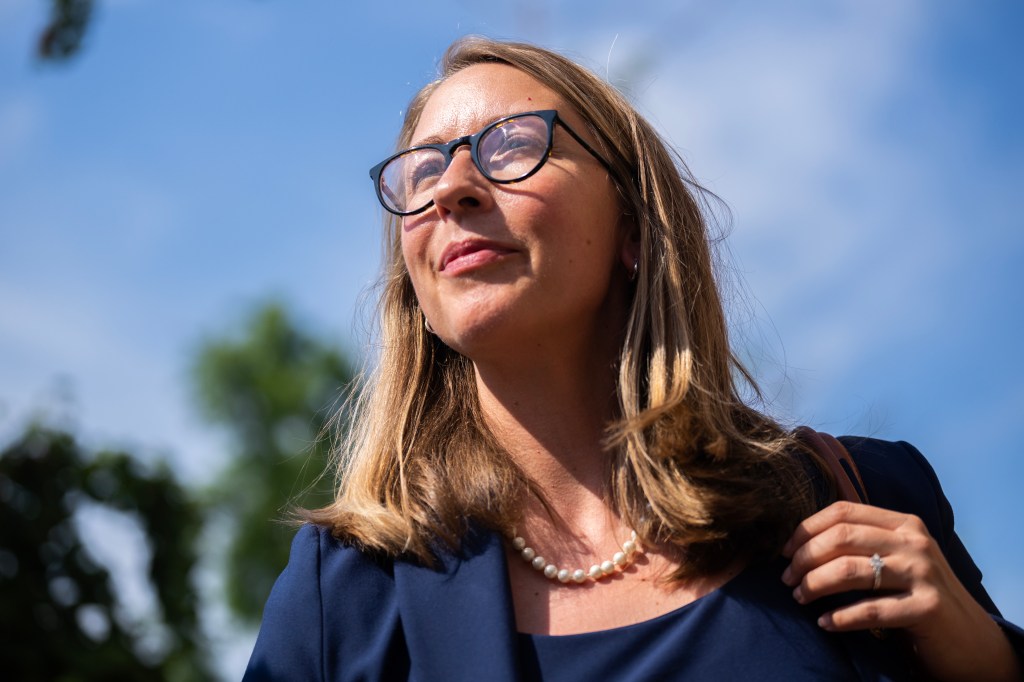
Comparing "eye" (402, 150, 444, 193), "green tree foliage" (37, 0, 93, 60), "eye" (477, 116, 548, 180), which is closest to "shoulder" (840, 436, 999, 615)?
"eye" (477, 116, 548, 180)

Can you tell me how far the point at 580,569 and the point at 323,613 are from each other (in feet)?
1.90

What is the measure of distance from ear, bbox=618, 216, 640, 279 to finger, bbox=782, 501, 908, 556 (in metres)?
0.82

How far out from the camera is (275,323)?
3419 centimetres

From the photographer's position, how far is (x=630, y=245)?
284 centimetres

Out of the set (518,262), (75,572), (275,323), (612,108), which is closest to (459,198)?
(518,262)

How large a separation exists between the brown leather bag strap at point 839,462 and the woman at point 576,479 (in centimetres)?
4

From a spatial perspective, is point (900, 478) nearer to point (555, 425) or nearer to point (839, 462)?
point (839, 462)

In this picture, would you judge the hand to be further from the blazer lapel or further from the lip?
the lip

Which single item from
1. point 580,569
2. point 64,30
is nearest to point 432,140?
point 580,569

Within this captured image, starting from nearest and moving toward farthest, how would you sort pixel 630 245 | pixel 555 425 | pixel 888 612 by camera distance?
pixel 888 612 < pixel 555 425 < pixel 630 245

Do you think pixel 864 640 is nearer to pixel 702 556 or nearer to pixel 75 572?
pixel 702 556

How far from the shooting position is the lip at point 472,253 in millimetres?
2500

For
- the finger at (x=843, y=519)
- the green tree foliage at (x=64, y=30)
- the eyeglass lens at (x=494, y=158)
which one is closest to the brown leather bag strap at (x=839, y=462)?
the finger at (x=843, y=519)

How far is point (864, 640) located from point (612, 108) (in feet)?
4.76
